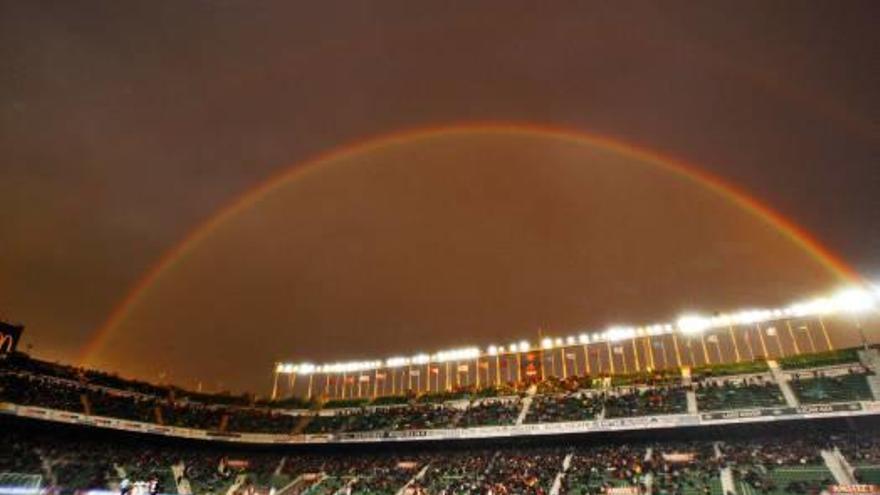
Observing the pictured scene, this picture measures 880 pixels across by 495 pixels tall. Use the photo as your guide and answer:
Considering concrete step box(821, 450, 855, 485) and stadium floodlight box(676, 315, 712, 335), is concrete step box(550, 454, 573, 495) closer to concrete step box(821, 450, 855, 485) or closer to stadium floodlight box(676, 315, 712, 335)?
stadium floodlight box(676, 315, 712, 335)

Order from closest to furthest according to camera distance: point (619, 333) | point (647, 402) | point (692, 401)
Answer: point (692, 401), point (647, 402), point (619, 333)

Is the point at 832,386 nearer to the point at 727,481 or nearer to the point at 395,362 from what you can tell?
the point at 727,481

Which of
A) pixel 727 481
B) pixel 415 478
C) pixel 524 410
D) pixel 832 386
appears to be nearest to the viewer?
pixel 727 481

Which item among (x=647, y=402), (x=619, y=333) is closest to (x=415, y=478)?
(x=647, y=402)

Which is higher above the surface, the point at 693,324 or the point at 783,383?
the point at 693,324

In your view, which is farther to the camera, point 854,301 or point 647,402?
point 647,402
